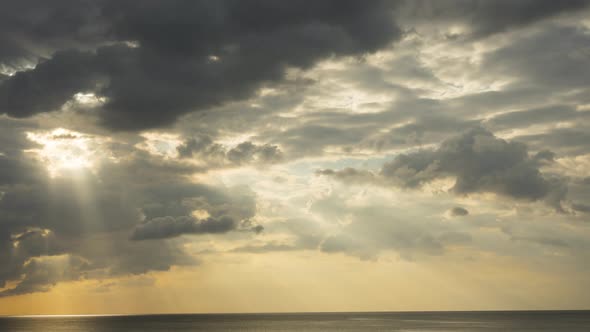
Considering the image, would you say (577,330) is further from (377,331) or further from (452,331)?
(377,331)

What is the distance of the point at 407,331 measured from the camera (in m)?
199

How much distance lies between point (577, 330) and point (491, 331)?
27.5m

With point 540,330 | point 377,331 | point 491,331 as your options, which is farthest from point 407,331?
point 540,330

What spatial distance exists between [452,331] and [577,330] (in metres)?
39.9

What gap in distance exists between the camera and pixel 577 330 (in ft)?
617

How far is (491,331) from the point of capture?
191000 millimetres

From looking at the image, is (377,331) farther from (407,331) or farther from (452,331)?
(452,331)

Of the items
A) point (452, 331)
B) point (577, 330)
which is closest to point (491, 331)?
point (452, 331)

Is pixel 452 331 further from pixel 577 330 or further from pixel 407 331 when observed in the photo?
pixel 577 330

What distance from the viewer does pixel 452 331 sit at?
194 metres

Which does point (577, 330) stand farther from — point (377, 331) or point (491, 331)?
point (377, 331)

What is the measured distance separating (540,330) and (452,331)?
31107 mm

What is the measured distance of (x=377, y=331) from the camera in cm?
19800

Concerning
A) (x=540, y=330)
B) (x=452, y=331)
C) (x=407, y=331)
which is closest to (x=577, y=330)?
(x=540, y=330)
